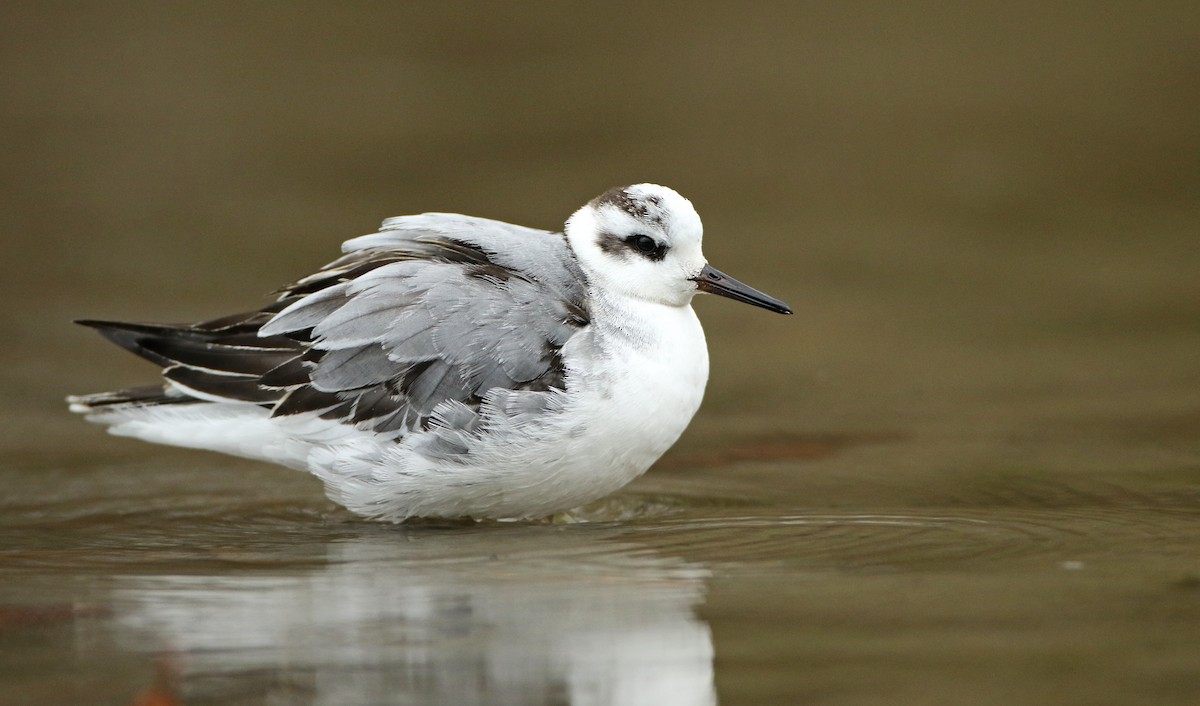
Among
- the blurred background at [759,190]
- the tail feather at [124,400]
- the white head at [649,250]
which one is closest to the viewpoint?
the white head at [649,250]

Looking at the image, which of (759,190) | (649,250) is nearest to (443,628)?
(649,250)

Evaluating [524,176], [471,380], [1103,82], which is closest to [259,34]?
[524,176]

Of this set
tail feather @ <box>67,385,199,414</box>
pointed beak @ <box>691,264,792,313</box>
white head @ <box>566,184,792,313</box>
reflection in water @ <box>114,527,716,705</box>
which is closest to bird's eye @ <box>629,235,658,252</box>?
white head @ <box>566,184,792,313</box>

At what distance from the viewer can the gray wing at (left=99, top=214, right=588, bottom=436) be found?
21.1 ft

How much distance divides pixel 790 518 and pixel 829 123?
23.6 ft

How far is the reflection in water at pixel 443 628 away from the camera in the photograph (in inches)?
170

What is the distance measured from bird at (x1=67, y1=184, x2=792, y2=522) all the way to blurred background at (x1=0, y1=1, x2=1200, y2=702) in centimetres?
81

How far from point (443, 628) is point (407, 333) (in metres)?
1.88

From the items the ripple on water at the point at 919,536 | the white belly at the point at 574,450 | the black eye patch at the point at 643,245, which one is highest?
the black eye patch at the point at 643,245

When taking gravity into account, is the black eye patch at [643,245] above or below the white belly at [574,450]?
above

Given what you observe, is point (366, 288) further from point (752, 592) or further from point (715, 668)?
point (715, 668)

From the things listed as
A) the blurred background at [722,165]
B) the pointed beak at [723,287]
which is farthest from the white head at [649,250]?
the blurred background at [722,165]

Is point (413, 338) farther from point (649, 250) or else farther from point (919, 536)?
point (919, 536)

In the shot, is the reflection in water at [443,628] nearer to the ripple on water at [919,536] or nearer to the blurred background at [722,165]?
the ripple on water at [919,536]
